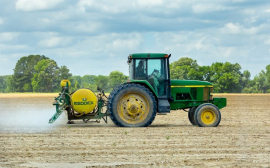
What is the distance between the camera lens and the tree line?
2763 inches

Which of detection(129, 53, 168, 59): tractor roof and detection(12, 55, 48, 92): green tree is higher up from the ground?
detection(12, 55, 48, 92): green tree

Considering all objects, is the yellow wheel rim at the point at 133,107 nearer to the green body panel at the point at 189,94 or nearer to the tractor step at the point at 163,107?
the tractor step at the point at 163,107

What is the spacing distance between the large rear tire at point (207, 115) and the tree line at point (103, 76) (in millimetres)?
47942

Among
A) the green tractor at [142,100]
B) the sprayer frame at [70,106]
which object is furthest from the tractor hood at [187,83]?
the sprayer frame at [70,106]

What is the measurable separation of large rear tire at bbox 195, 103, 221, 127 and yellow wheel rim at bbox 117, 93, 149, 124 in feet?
6.28

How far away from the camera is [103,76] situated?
262 ft

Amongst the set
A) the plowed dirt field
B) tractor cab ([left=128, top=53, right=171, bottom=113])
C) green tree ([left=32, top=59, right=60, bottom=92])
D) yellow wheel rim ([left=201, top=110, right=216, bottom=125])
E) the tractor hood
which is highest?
green tree ([left=32, top=59, right=60, bottom=92])

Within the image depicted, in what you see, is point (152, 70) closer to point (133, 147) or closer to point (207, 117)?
point (207, 117)

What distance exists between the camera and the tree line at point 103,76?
70.2 meters

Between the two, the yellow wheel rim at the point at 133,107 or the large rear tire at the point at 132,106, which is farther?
the yellow wheel rim at the point at 133,107

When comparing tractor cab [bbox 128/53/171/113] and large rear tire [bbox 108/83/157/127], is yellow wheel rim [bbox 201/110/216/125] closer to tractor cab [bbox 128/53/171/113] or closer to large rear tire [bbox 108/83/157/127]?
tractor cab [bbox 128/53/171/113]

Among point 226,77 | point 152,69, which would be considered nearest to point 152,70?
point 152,69

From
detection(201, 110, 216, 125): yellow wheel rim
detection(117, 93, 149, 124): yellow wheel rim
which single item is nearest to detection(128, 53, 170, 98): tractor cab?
detection(117, 93, 149, 124): yellow wheel rim

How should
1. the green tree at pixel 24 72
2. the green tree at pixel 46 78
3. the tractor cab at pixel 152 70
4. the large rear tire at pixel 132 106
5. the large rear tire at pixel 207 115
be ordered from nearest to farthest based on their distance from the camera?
the large rear tire at pixel 132 106
the tractor cab at pixel 152 70
the large rear tire at pixel 207 115
the green tree at pixel 46 78
the green tree at pixel 24 72
